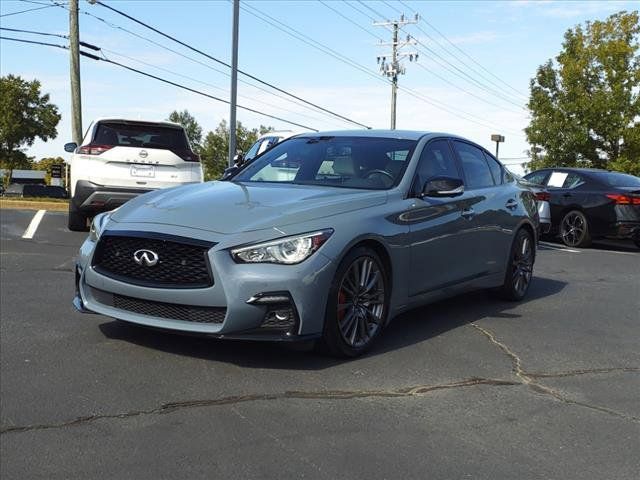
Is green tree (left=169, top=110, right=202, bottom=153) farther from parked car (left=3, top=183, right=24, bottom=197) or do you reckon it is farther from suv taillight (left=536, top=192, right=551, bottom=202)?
suv taillight (left=536, top=192, right=551, bottom=202)

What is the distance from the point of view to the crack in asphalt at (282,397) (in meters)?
3.49

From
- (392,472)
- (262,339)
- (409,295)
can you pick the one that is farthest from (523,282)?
(392,472)

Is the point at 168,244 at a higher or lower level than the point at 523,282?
higher

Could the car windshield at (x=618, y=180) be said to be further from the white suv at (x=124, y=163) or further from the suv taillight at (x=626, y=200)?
the white suv at (x=124, y=163)

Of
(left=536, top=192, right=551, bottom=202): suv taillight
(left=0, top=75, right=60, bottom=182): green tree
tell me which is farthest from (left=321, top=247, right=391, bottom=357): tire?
(left=0, top=75, right=60, bottom=182): green tree

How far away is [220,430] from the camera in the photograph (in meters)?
3.46

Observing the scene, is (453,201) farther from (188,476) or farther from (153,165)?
(153,165)

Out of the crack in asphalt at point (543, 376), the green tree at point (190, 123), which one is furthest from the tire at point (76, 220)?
the green tree at point (190, 123)

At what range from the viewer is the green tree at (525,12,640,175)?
29.3 meters

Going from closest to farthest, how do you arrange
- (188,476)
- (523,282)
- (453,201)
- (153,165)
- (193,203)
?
(188,476) < (193,203) < (453,201) < (523,282) < (153,165)

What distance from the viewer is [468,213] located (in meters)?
5.99

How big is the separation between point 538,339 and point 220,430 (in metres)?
3.03

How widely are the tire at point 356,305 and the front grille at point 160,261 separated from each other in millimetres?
831

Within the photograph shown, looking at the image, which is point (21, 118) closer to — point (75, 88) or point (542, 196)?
point (75, 88)
